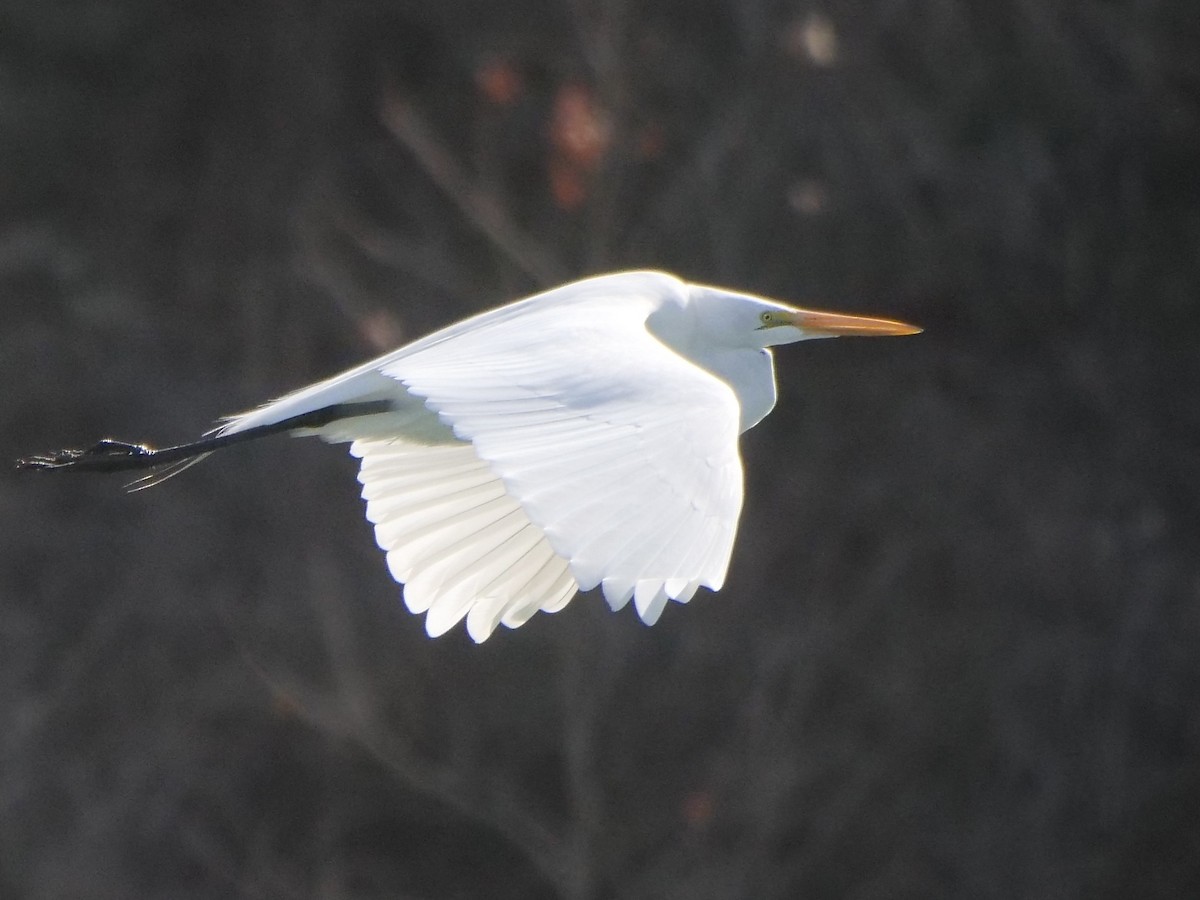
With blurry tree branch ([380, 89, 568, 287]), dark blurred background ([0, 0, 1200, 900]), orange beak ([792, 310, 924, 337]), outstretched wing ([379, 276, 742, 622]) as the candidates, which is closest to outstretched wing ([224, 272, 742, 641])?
outstretched wing ([379, 276, 742, 622])

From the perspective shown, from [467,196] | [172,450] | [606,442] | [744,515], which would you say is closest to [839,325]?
[172,450]

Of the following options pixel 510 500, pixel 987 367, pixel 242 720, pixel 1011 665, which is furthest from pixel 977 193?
pixel 510 500

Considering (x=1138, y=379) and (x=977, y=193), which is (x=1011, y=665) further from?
(x=977, y=193)

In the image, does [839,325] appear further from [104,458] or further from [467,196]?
[467,196]

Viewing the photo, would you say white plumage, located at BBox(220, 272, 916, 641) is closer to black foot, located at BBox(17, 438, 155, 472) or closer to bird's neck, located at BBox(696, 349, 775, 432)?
bird's neck, located at BBox(696, 349, 775, 432)

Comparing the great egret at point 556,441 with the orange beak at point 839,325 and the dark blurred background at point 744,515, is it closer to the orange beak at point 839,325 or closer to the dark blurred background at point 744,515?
the orange beak at point 839,325

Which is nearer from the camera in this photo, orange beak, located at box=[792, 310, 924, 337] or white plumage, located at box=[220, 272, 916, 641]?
white plumage, located at box=[220, 272, 916, 641]
